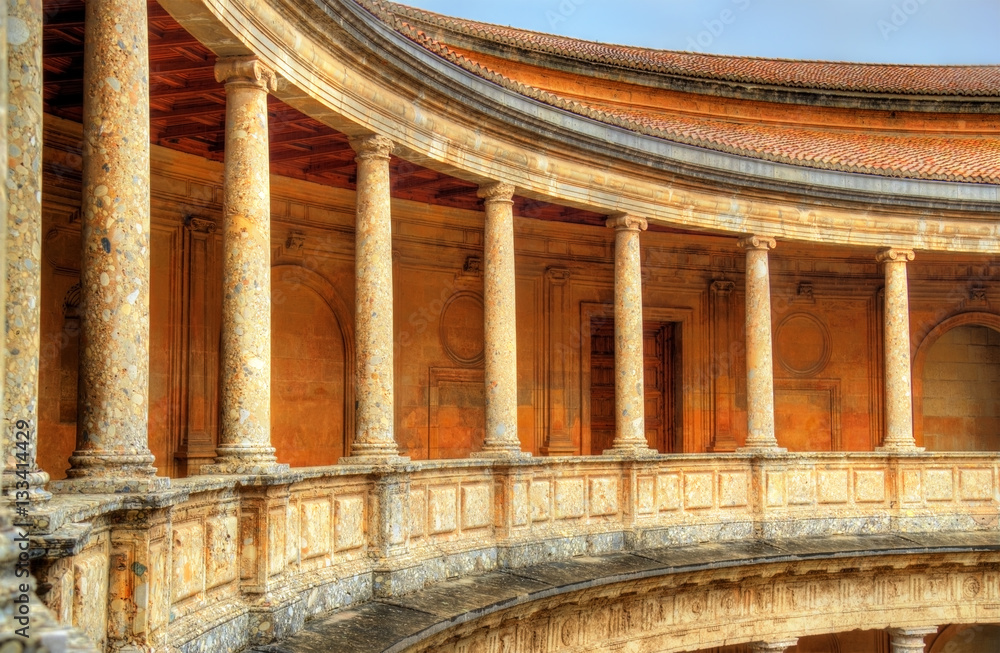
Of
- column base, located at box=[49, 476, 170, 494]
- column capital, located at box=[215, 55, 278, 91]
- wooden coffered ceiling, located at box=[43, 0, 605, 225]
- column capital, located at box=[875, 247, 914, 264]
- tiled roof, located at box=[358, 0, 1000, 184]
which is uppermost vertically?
tiled roof, located at box=[358, 0, 1000, 184]

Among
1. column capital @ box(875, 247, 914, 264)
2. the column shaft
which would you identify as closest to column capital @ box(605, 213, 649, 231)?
column capital @ box(875, 247, 914, 264)

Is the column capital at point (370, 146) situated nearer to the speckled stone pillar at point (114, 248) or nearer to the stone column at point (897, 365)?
the speckled stone pillar at point (114, 248)

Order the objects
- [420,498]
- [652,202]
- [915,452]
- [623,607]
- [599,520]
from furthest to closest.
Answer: [915,452]
[652,202]
[599,520]
[623,607]
[420,498]

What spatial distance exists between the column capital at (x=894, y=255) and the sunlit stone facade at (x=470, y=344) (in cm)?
5

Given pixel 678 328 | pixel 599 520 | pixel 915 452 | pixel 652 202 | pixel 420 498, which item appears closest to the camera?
pixel 420 498

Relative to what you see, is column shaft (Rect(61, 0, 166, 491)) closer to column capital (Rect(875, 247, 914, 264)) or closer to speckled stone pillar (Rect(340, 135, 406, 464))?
speckled stone pillar (Rect(340, 135, 406, 464))

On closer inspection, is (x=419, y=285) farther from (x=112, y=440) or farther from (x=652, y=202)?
(x=112, y=440)

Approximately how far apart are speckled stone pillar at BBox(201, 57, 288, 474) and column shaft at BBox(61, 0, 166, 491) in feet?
8.11

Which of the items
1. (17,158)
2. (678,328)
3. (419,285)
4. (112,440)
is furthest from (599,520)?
(17,158)

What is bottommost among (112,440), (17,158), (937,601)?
(937,601)

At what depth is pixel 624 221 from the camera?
19.1 meters

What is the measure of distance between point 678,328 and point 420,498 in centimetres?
1222

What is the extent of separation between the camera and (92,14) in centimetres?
848

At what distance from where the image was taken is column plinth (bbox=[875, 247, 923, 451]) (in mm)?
21422
